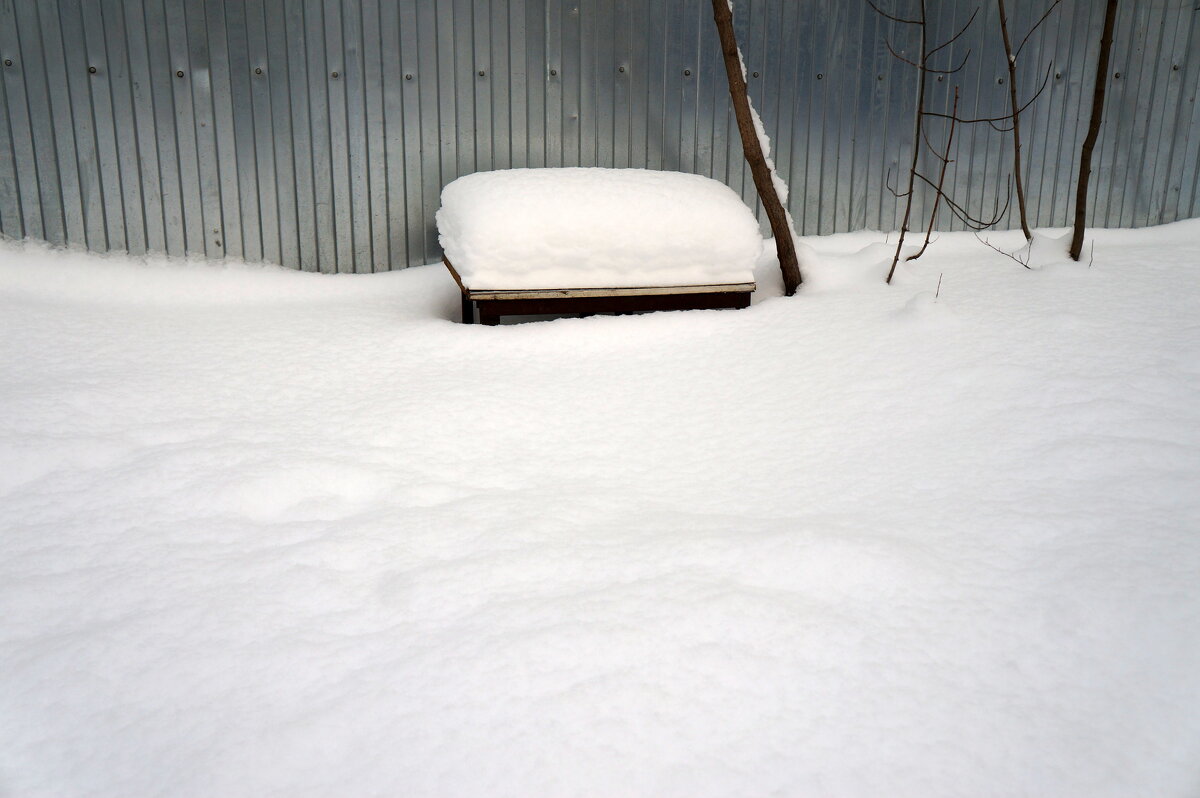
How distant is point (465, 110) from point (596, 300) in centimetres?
119

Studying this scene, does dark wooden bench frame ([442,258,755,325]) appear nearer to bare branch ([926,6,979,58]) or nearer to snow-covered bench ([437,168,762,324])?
snow-covered bench ([437,168,762,324])

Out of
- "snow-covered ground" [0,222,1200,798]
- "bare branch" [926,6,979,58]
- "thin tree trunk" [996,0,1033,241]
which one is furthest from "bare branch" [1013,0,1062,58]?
"snow-covered ground" [0,222,1200,798]

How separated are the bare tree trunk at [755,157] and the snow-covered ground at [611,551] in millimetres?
388

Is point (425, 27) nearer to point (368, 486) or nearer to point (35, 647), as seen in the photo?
point (368, 486)

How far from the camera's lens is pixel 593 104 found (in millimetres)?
3906

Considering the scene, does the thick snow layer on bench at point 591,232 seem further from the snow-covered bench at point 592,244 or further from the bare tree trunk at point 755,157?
the bare tree trunk at point 755,157

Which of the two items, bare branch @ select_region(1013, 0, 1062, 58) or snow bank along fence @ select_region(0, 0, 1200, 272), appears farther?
bare branch @ select_region(1013, 0, 1062, 58)

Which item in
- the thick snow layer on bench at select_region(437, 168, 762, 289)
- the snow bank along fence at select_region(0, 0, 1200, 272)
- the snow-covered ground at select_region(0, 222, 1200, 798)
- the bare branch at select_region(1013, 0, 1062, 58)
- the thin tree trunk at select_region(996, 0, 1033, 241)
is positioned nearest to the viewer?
the snow-covered ground at select_region(0, 222, 1200, 798)

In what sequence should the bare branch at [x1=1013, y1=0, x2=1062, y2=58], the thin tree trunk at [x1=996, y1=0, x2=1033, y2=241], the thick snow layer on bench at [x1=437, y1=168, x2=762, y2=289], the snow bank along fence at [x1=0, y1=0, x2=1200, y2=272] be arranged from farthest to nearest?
the bare branch at [x1=1013, y1=0, x2=1062, y2=58] < the thin tree trunk at [x1=996, y1=0, x2=1033, y2=241] < the snow bank along fence at [x1=0, y1=0, x2=1200, y2=272] < the thick snow layer on bench at [x1=437, y1=168, x2=762, y2=289]

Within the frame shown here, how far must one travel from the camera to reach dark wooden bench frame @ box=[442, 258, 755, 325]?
3191 mm

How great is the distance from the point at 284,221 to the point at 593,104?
148 centimetres

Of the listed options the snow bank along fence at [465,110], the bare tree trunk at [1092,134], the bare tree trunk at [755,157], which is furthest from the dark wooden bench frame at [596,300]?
the bare tree trunk at [1092,134]

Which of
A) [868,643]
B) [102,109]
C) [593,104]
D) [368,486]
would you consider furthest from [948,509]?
[102,109]

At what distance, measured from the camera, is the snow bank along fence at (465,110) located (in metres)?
3.44
